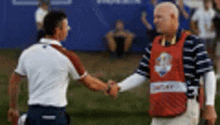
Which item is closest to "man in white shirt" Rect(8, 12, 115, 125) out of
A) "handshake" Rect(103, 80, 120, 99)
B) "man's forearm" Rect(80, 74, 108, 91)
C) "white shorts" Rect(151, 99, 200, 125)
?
"man's forearm" Rect(80, 74, 108, 91)

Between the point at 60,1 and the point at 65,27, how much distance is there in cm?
1194

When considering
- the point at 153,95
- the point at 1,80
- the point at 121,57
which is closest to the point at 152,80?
the point at 153,95

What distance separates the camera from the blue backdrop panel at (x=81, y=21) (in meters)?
16.0

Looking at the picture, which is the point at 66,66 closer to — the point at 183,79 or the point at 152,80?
the point at 152,80

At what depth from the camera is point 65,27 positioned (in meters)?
4.50

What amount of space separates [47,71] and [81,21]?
39.8 feet

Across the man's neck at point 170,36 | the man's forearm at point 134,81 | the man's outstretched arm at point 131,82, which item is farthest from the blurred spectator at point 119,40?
the man's neck at point 170,36

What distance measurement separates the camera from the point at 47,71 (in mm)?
4246

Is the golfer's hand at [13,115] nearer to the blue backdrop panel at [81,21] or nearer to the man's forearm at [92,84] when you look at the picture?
the man's forearm at [92,84]

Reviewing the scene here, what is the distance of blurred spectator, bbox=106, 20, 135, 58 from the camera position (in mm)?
15336

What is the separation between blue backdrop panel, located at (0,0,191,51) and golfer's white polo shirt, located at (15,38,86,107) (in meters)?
11.7

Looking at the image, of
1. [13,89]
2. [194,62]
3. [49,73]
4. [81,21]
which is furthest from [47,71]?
[81,21]

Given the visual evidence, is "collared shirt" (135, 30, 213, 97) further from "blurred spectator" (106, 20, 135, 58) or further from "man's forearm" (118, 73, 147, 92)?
"blurred spectator" (106, 20, 135, 58)

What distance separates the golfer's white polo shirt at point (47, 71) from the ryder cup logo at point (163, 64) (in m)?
0.88
